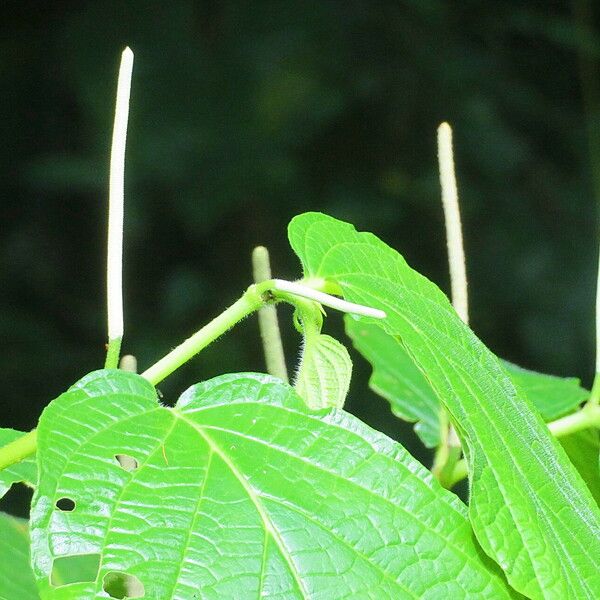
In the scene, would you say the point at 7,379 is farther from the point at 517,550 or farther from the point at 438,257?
the point at 517,550

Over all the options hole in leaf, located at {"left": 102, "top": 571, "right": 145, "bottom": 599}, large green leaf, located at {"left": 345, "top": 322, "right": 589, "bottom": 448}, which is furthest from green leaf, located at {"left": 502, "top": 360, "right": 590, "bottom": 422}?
hole in leaf, located at {"left": 102, "top": 571, "right": 145, "bottom": 599}

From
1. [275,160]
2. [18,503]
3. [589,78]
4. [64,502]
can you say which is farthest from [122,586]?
[589,78]

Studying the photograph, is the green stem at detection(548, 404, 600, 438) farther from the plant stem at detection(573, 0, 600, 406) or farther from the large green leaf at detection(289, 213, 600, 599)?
the plant stem at detection(573, 0, 600, 406)

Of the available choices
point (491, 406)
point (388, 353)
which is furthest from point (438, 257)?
point (491, 406)

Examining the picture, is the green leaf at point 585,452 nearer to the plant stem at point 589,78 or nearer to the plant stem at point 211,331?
the plant stem at point 211,331

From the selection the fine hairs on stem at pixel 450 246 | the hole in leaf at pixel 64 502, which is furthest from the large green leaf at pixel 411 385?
the hole in leaf at pixel 64 502

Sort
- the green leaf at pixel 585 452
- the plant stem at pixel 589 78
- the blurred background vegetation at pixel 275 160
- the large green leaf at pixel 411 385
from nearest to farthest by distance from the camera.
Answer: the green leaf at pixel 585 452
the large green leaf at pixel 411 385
the blurred background vegetation at pixel 275 160
the plant stem at pixel 589 78

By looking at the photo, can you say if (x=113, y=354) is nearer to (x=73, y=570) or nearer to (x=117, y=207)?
(x=117, y=207)
